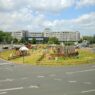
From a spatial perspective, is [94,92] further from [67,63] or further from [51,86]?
[67,63]

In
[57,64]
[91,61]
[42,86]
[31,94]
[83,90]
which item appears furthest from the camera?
[91,61]

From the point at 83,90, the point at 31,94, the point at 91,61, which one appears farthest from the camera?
the point at 91,61

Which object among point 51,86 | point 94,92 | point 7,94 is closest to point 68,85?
point 51,86

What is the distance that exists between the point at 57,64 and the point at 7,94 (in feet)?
71.6

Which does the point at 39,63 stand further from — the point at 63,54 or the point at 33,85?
the point at 33,85

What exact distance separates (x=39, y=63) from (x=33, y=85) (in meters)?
19.1

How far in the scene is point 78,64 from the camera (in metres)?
39.9

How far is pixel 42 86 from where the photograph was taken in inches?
817

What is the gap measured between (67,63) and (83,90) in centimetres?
2075

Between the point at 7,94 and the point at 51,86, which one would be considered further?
the point at 51,86

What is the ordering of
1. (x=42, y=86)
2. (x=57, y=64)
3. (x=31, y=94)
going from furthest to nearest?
(x=57, y=64), (x=42, y=86), (x=31, y=94)

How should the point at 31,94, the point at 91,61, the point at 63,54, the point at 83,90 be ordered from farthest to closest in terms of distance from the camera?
the point at 63,54, the point at 91,61, the point at 83,90, the point at 31,94

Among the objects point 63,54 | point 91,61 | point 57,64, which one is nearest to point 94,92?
point 57,64

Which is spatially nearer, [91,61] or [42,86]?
[42,86]
